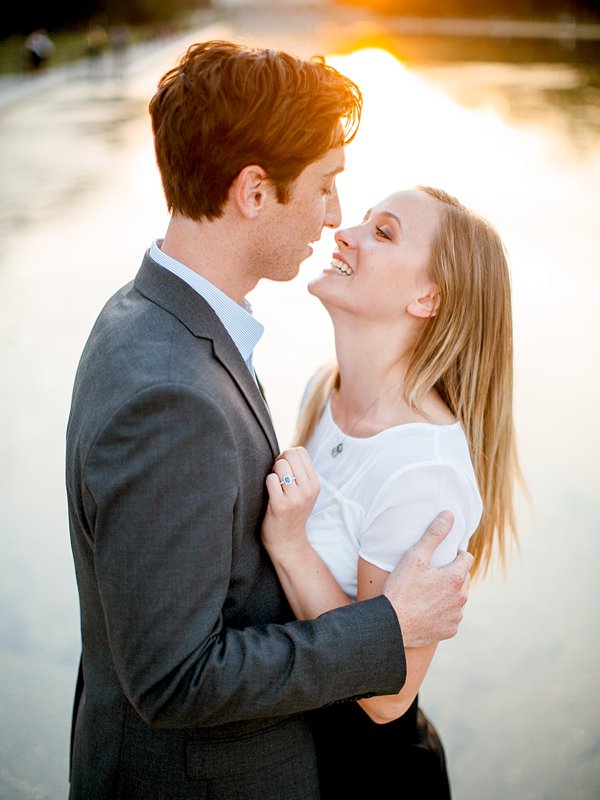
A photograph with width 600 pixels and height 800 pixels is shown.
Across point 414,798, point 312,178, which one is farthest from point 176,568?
point 414,798

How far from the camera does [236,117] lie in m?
1.73

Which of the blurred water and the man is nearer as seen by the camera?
the man

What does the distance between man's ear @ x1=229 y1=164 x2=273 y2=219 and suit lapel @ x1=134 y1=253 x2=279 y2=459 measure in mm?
215

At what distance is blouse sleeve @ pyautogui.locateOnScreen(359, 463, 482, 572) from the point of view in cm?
199

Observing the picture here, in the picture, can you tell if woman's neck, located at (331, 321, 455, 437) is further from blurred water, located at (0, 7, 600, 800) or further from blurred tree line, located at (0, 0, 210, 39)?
blurred tree line, located at (0, 0, 210, 39)

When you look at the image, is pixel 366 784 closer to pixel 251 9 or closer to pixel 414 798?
pixel 414 798

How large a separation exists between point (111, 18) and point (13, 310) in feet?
174

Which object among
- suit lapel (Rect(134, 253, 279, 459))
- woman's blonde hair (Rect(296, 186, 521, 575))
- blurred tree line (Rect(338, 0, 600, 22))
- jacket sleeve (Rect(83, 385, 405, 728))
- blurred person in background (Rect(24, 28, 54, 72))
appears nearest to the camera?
jacket sleeve (Rect(83, 385, 405, 728))

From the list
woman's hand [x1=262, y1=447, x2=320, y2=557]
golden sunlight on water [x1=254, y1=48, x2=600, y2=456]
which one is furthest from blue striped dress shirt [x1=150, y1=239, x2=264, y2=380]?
golden sunlight on water [x1=254, y1=48, x2=600, y2=456]

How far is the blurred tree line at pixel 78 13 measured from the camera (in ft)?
154

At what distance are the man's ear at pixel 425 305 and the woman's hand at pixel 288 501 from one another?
0.68 metres

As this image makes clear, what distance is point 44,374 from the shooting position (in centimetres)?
669

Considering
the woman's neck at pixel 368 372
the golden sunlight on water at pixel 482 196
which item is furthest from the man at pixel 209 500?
the golden sunlight on water at pixel 482 196

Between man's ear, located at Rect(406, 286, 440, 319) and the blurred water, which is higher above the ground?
man's ear, located at Rect(406, 286, 440, 319)
